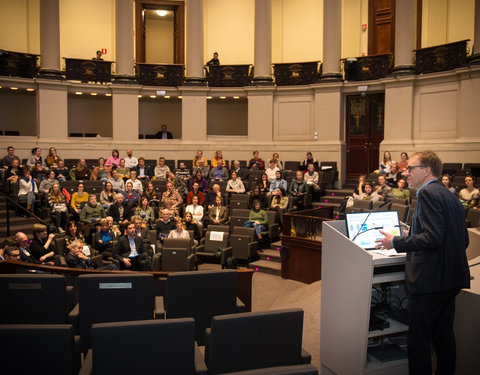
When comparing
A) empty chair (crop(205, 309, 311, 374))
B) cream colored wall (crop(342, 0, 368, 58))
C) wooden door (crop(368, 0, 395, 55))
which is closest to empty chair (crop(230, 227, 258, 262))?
empty chair (crop(205, 309, 311, 374))

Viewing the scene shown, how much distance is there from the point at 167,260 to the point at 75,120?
1248cm

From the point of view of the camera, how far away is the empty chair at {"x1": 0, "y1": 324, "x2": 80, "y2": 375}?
2457mm

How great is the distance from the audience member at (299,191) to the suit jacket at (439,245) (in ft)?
26.5

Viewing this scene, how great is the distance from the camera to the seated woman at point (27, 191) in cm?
1027

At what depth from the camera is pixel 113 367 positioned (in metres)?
2.45

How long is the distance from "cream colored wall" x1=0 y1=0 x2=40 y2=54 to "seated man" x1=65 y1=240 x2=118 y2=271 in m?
12.8

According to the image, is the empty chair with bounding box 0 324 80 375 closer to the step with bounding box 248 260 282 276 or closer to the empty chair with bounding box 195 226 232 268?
the empty chair with bounding box 195 226 232 268

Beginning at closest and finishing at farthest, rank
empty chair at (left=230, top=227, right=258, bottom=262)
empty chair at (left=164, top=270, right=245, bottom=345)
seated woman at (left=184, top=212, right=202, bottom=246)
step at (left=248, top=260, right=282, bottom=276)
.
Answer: empty chair at (left=164, top=270, right=245, bottom=345) → empty chair at (left=230, top=227, right=258, bottom=262) → step at (left=248, top=260, right=282, bottom=276) → seated woman at (left=184, top=212, right=202, bottom=246)

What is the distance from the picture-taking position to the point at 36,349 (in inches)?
98.0

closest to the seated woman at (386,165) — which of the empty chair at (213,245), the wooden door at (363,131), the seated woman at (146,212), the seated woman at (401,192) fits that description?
the seated woman at (401,192)

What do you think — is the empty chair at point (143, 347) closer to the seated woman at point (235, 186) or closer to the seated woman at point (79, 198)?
the seated woman at point (79, 198)

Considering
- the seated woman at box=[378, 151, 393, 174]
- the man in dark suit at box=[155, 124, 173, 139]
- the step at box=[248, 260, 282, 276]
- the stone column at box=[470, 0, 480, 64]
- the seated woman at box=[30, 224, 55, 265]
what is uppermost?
the stone column at box=[470, 0, 480, 64]

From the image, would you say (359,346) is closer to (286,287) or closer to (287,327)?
(287,327)

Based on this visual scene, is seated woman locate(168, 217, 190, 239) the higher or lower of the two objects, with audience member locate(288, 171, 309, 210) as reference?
lower
